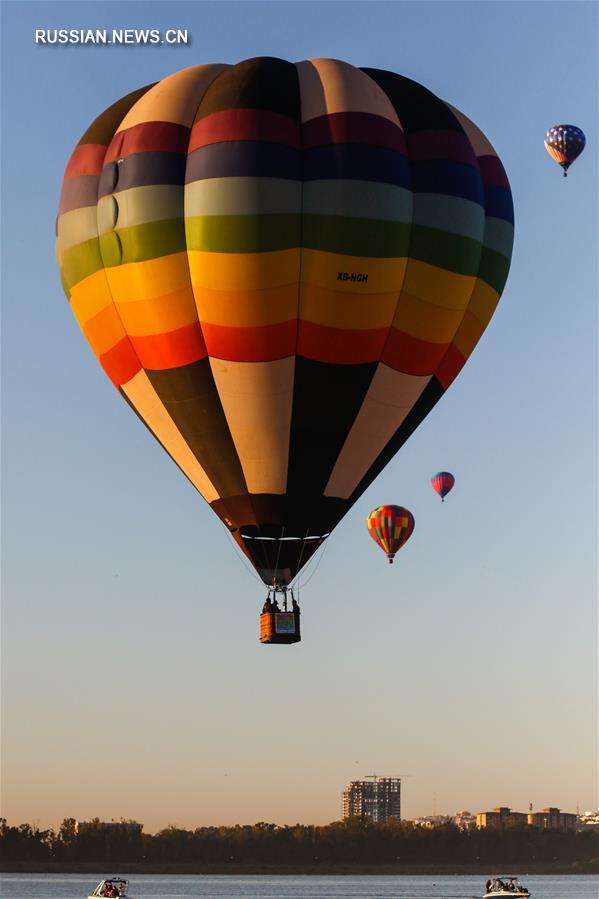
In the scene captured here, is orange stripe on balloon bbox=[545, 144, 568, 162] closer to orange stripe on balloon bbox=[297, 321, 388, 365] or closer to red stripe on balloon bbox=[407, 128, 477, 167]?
red stripe on balloon bbox=[407, 128, 477, 167]

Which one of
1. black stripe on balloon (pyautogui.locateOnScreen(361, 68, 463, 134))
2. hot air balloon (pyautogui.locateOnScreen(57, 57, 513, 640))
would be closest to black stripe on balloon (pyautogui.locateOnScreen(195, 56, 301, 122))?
hot air balloon (pyautogui.locateOnScreen(57, 57, 513, 640))

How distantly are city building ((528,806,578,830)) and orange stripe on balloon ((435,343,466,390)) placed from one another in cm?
14710

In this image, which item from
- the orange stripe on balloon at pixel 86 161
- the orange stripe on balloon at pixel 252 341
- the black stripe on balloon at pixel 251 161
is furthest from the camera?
the orange stripe on balloon at pixel 86 161

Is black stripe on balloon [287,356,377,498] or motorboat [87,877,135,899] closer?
black stripe on balloon [287,356,377,498]

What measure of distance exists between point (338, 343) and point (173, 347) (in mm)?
2779

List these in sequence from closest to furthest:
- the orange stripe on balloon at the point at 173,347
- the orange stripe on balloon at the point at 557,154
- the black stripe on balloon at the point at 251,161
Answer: the black stripe on balloon at the point at 251,161, the orange stripe on balloon at the point at 173,347, the orange stripe on balloon at the point at 557,154

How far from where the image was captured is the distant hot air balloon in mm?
53406

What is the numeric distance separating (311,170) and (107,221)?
3639 millimetres

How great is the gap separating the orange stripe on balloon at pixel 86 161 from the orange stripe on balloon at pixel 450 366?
6.79 m

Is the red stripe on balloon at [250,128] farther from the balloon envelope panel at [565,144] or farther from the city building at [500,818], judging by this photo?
the city building at [500,818]

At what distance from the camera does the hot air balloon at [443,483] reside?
57.8m

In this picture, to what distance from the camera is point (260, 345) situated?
28.9 meters

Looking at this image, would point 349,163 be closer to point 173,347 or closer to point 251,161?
point 251,161

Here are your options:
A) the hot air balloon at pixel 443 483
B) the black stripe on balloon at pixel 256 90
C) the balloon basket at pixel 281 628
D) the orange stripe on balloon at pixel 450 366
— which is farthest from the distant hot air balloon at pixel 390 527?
the black stripe on balloon at pixel 256 90
